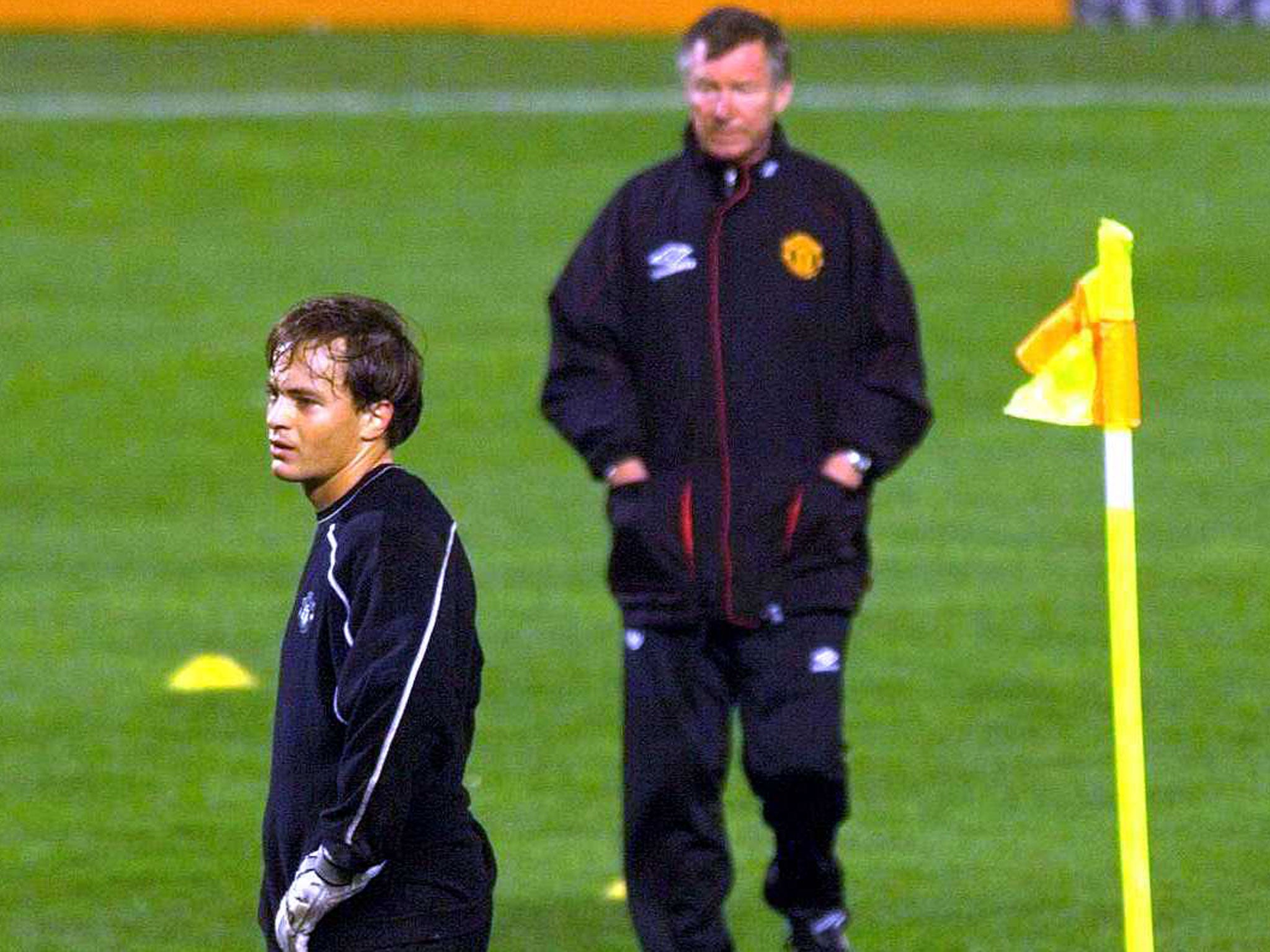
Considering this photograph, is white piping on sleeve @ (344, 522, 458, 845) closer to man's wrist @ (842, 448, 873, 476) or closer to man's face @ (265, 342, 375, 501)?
man's face @ (265, 342, 375, 501)

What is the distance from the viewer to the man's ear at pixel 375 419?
16.1 ft

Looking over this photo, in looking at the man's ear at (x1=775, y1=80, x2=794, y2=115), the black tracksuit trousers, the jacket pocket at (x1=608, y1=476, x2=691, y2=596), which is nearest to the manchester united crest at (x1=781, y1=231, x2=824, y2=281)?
the man's ear at (x1=775, y1=80, x2=794, y2=115)

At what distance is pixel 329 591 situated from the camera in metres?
4.82

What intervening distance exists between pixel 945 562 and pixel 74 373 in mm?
7323

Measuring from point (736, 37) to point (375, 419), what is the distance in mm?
2594

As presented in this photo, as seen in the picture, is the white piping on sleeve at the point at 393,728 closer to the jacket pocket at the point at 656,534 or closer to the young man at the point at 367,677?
the young man at the point at 367,677

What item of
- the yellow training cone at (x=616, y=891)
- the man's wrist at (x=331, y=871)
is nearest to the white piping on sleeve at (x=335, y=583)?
the man's wrist at (x=331, y=871)

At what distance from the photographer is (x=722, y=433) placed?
711cm

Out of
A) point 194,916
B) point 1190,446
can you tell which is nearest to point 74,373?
point 1190,446

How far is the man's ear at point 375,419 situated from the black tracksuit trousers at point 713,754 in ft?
7.63

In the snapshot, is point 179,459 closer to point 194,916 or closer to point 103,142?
point 194,916

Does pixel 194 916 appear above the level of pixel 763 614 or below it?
below

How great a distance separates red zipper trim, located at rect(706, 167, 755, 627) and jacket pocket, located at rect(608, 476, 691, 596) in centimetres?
9

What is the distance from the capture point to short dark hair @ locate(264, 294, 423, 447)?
16.0ft
